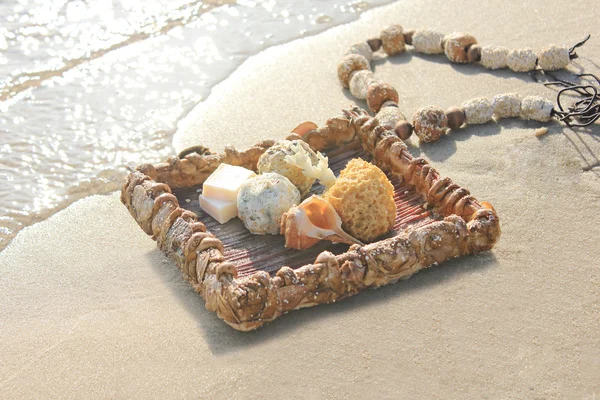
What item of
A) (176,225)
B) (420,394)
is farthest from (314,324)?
(176,225)

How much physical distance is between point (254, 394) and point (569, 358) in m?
1.41

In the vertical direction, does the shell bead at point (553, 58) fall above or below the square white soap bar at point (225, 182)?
below

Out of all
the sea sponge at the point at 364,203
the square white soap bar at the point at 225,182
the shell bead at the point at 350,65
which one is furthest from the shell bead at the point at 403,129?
the square white soap bar at the point at 225,182

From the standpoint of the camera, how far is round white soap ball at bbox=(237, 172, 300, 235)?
13.4 feet

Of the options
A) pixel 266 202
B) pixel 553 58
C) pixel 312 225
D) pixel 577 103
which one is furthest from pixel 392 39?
pixel 312 225

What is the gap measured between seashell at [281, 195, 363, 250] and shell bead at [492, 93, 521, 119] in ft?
6.41

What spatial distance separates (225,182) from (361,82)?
6.30ft

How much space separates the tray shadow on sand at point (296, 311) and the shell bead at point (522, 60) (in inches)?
95.0

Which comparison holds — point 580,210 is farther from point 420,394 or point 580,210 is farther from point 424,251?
point 420,394

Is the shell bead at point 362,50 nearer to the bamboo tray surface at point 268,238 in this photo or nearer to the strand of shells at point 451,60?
the strand of shells at point 451,60

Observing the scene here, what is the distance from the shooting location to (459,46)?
614 cm

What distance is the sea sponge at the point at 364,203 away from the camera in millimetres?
3984

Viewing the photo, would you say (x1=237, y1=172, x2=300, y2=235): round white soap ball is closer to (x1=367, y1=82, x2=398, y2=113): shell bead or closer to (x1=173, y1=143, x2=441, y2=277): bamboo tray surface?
(x1=173, y1=143, x2=441, y2=277): bamboo tray surface

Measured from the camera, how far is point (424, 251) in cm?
385
